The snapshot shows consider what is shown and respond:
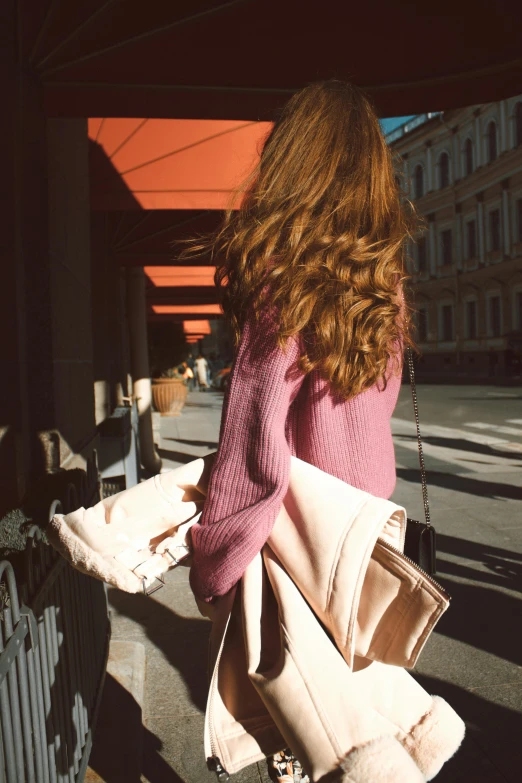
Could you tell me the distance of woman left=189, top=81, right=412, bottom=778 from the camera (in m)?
1.54

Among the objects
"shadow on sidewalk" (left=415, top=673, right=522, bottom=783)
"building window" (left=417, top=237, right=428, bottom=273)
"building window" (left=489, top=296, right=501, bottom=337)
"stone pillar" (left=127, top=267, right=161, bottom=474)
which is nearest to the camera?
"shadow on sidewalk" (left=415, top=673, right=522, bottom=783)

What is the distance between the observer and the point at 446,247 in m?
44.1

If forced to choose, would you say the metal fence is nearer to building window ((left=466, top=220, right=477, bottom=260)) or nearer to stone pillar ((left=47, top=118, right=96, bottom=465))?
stone pillar ((left=47, top=118, right=96, bottom=465))

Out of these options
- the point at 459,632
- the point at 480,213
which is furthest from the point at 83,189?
the point at 480,213

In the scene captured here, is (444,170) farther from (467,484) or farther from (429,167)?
(467,484)

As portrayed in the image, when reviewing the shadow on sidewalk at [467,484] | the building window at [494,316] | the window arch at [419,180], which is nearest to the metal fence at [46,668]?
A: the shadow on sidewalk at [467,484]

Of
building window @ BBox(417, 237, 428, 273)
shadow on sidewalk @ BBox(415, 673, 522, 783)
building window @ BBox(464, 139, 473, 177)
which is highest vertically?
building window @ BBox(464, 139, 473, 177)

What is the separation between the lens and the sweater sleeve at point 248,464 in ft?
4.99

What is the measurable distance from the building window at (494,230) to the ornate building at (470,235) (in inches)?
2.1

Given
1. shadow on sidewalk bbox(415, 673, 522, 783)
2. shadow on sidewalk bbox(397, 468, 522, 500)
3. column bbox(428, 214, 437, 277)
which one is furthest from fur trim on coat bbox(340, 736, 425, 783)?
column bbox(428, 214, 437, 277)

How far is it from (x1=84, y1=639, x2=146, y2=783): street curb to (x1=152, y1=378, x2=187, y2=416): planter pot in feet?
49.9

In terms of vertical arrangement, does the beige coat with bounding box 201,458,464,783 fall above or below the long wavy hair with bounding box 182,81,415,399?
below

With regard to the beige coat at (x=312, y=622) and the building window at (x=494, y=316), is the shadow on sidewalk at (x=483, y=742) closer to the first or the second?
the beige coat at (x=312, y=622)

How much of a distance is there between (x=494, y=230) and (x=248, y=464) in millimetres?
40939
